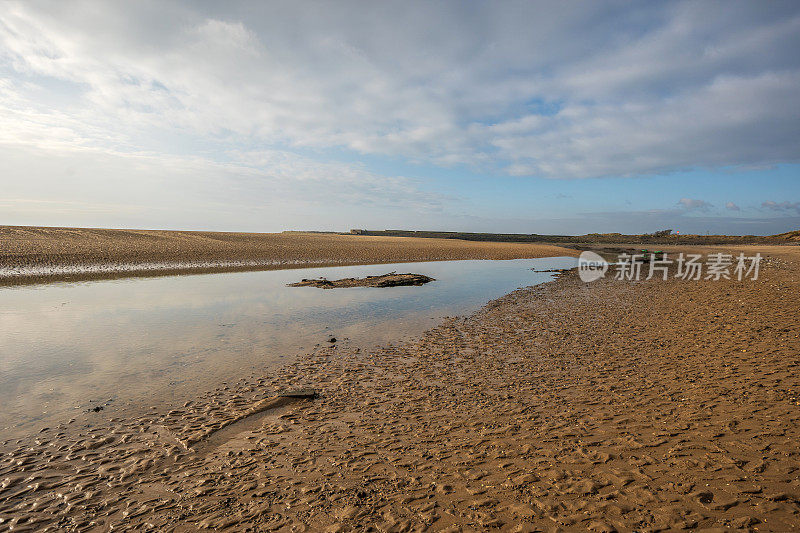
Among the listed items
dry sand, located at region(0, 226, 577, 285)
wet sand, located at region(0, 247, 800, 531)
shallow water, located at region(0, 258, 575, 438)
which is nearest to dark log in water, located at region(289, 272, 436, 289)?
shallow water, located at region(0, 258, 575, 438)

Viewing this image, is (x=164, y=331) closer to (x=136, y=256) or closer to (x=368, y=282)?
(x=368, y=282)

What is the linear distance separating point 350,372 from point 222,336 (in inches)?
231

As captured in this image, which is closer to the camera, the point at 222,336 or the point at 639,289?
the point at 222,336

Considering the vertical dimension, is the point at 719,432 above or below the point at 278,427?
above

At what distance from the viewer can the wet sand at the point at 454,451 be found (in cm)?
454

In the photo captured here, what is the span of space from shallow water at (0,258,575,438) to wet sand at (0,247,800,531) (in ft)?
4.68

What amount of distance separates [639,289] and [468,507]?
76.0 ft

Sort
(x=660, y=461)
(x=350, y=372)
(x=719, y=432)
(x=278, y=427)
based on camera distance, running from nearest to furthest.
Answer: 1. (x=660, y=461)
2. (x=719, y=432)
3. (x=278, y=427)
4. (x=350, y=372)

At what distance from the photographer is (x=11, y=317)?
1455 cm

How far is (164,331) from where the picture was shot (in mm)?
13367

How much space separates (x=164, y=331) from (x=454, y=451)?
475 inches

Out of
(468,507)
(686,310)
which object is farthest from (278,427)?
(686,310)

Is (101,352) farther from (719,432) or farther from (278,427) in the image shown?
(719,432)

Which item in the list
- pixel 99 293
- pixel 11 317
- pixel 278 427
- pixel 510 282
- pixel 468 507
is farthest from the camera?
pixel 510 282
